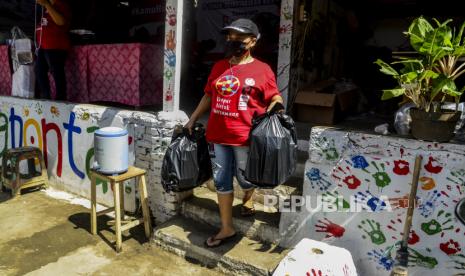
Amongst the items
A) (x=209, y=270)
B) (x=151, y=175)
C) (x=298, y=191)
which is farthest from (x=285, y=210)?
(x=151, y=175)

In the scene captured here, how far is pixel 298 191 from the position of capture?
143 inches

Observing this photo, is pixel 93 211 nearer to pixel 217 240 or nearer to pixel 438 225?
pixel 217 240

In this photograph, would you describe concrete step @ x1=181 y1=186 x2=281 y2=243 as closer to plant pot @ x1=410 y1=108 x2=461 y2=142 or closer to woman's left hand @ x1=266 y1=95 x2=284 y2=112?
woman's left hand @ x1=266 y1=95 x2=284 y2=112

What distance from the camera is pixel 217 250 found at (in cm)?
340

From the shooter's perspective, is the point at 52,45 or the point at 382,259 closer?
the point at 382,259

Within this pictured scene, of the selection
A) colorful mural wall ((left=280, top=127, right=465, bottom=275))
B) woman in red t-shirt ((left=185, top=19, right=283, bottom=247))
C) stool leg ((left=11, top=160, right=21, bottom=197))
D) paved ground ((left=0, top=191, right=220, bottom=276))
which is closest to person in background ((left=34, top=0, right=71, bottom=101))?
stool leg ((left=11, top=160, right=21, bottom=197))

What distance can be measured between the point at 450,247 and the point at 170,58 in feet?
10.3

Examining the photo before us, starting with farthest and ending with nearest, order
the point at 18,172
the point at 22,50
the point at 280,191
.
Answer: the point at 22,50
the point at 18,172
the point at 280,191

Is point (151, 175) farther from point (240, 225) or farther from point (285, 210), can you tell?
point (285, 210)

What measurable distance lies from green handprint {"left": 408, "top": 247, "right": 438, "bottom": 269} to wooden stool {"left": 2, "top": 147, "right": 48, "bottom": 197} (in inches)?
192

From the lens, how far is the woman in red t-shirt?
3.02 m

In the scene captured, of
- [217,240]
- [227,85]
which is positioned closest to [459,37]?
[227,85]

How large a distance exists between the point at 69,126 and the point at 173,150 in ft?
7.77

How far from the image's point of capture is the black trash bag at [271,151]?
2.88 m
